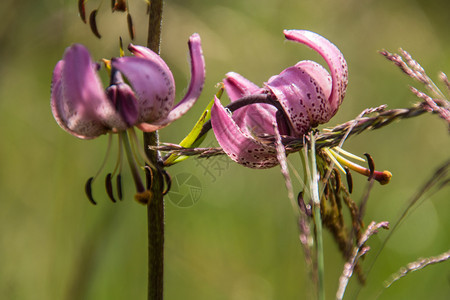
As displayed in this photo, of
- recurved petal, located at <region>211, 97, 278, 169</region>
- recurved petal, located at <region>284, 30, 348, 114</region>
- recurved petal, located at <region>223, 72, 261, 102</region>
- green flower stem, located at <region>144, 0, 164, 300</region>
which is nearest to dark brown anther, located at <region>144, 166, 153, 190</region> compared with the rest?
green flower stem, located at <region>144, 0, 164, 300</region>

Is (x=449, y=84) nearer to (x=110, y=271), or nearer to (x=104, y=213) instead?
(x=104, y=213)

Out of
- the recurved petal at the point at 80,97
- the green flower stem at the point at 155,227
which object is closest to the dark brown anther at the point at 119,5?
the green flower stem at the point at 155,227

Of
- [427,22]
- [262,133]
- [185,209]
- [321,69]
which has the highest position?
[427,22]

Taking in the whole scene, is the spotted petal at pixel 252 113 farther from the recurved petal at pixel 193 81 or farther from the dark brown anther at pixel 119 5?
the dark brown anther at pixel 119 5

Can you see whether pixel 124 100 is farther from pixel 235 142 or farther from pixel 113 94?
pixel 235 142

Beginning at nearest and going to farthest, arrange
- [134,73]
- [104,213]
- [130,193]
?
[134,73]
[104,213]
[130,193]

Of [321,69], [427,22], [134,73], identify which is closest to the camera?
[134,73]

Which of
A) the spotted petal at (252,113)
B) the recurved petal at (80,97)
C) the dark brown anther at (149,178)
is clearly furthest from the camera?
the spotted petal at (252,113)

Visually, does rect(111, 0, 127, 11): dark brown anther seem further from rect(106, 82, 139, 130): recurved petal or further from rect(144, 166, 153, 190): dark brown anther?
rect(144, 166, 153, 190): dark brown anther

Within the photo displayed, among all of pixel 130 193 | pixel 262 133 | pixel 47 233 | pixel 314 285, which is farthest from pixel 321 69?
pixel 47 233
